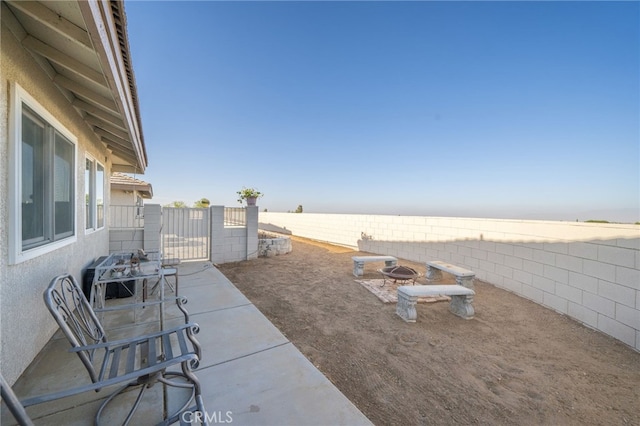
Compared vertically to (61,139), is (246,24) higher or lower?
higher

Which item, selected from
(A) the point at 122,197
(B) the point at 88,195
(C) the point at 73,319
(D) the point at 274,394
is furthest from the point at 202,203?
(D) the point at 274,394

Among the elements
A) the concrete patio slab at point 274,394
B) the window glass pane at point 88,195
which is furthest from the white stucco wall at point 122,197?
the concrete patio slab at point 274,394

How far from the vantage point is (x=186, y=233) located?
6.65m

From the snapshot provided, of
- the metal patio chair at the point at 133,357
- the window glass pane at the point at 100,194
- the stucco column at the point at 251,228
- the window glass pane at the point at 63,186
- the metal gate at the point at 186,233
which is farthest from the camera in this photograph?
the stucco column at the point at 251,228

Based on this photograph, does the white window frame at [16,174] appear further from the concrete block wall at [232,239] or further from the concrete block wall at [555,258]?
the concrete block wall at [555,258]

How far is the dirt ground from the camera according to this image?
6.64ft

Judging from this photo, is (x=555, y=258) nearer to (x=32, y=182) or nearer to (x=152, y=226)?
(x=32, y=182)

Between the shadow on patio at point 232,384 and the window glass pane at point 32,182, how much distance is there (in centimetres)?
120

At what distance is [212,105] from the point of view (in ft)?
39.1

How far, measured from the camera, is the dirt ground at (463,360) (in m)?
2.03

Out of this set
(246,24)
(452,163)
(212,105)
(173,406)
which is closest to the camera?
(173,406)

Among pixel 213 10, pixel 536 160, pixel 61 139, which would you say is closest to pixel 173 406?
pixel 61 139

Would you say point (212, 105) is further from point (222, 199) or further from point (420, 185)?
point (420, 185)

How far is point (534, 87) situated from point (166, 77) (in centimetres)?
1369
